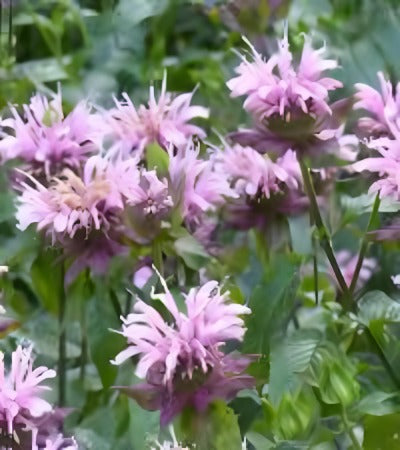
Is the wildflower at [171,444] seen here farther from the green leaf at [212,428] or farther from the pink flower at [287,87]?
the pink flower at [287,87]

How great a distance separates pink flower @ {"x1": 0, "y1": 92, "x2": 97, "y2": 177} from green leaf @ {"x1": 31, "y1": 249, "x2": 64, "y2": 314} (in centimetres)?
5

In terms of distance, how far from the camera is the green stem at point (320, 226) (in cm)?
63

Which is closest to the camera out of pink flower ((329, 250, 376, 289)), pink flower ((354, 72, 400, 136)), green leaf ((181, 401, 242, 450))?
green leaf ((181, 401, 242, 450))

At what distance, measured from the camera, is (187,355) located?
545 millimetres

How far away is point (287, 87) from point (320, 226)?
0.08m

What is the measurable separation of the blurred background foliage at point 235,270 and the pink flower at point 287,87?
0.09 meters

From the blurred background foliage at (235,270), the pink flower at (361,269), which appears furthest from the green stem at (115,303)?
the pink flower at (361,269)

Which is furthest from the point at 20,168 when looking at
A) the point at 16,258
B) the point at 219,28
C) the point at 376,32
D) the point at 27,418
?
the point at 219,28

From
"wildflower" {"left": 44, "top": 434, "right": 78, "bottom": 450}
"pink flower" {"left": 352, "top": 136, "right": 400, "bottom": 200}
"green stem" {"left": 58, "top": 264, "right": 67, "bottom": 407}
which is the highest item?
"pink flower" {"left": 352, "top": 136, "right": 400, "bottom": 200}

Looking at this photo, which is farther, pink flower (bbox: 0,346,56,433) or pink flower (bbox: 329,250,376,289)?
pink flower (bbox: 329,250,376,289)

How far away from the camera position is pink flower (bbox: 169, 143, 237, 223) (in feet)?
2.05

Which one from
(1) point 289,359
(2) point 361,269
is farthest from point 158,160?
(2) point 361,269

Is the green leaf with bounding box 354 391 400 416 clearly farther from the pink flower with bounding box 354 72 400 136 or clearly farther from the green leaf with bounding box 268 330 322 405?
the pink flower with bounding box 354 72 400 136

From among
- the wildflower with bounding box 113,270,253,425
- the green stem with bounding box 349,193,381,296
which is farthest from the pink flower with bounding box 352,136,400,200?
the wildflower with bounding box 113,270,253,425
